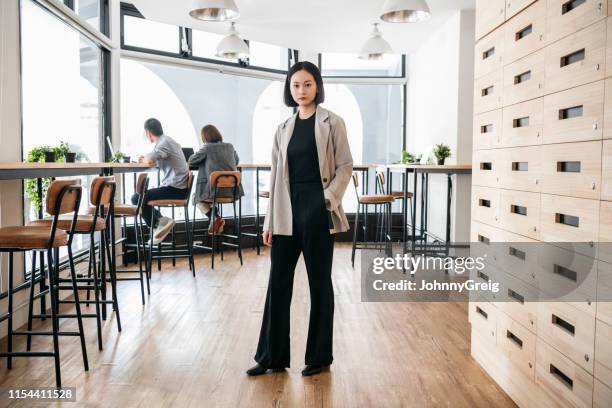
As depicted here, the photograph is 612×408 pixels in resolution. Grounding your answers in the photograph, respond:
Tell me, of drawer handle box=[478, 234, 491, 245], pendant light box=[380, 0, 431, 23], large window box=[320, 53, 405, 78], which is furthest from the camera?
large window box=[320, 53, 405, 78]

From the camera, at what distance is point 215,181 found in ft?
17.5

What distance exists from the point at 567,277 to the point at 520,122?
78 cm

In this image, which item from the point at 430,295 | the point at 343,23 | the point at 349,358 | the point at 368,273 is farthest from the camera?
the point at 343,23

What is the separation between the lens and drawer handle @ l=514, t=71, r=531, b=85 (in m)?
2.29

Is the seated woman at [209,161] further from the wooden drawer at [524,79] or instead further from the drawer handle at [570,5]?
the drawer handle at [570,5]

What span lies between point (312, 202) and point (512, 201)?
3.03 ft

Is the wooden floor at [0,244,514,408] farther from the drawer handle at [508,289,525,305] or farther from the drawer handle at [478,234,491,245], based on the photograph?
the drawer handle at [478,234,491,245]

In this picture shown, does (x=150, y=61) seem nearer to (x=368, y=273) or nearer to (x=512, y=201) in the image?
(x=368, y=273)

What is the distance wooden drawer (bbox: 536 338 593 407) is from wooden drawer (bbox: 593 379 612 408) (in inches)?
1.1

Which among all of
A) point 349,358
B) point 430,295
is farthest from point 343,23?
point 349,358

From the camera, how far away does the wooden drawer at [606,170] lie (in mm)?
1659

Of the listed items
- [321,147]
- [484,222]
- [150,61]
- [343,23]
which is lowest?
[484,222]

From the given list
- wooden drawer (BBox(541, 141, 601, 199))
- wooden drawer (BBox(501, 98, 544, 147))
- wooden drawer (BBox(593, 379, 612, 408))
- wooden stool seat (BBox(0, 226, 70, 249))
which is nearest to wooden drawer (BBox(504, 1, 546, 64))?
wooden drawer (BBox(501, 98, 544, 147))

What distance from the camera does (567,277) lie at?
6.36 feet
